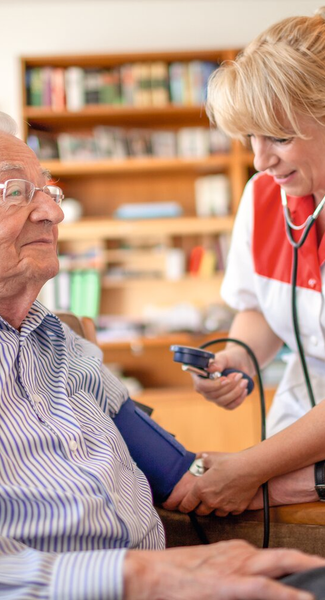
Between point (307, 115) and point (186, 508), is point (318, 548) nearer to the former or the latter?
point (186, 508)

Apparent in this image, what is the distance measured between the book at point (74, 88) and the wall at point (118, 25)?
1.25 ft

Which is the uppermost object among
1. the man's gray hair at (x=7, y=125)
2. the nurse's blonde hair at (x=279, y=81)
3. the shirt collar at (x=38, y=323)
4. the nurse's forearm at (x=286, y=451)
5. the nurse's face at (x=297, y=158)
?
the nurse's blonde hair at (x=279, y=81)

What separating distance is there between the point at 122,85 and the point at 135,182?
594mm

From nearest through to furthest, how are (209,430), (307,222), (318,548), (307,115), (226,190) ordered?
(318,548) < (307,115) < (307,222) < (209,430) < (226,190)

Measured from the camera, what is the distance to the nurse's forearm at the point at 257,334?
1.81 meters

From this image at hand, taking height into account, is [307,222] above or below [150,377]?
above

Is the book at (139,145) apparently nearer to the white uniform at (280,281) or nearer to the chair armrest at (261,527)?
the white uniform at (280,281)

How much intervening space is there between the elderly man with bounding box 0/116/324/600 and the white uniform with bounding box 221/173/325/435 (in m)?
0.43

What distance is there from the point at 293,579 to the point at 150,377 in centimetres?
346

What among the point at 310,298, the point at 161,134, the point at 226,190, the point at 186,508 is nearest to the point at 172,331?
the point at 226,190

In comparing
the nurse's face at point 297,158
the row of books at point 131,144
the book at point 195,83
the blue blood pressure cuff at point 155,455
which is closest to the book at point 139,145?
the row of books at point 131,144

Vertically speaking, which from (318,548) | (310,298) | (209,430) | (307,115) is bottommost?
(209,430)

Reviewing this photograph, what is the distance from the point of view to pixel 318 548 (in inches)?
50.1

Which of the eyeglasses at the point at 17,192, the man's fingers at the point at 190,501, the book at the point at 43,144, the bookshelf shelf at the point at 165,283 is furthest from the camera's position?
the bookshelf shelf at the point at 165,283
